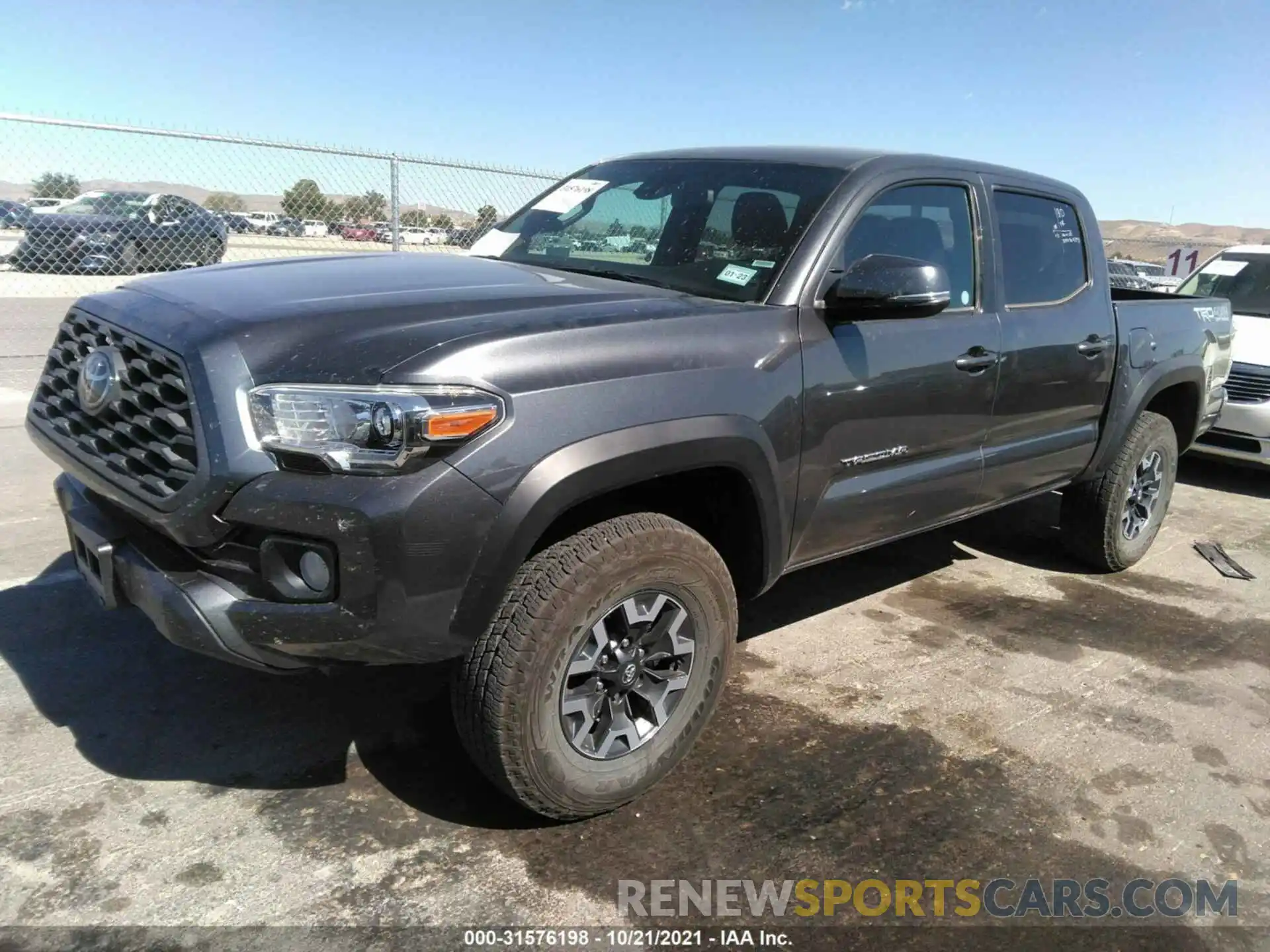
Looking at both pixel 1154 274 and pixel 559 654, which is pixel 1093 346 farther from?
pixel 1154 274

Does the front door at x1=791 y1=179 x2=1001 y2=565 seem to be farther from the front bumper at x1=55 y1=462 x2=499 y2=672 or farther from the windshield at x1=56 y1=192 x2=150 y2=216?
the windshield at x1=56 y1=192 x2=150 y2=216

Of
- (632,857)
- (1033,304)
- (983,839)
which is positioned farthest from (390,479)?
(1033,304)

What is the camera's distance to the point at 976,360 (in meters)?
3.54

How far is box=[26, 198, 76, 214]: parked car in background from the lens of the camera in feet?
26.8

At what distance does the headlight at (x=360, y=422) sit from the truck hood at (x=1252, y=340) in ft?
22.0

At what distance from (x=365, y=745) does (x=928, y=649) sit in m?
2.29

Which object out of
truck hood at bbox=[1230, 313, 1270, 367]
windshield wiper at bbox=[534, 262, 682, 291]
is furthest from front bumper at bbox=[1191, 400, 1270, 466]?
windshield wiper at bbox=[534, 262, 682, 291]

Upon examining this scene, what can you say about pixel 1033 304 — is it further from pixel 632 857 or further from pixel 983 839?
pixel 632 857

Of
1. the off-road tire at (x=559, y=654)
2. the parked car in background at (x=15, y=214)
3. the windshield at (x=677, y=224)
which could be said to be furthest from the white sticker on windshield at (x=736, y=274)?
the parked car in background at (x=15, y=214)

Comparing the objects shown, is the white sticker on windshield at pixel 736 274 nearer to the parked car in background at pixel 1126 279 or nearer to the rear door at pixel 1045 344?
the rear door at pixel 1045 344

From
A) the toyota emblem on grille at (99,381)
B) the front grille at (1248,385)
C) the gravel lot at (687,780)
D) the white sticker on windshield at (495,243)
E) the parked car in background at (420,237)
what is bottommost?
the gravel lot at (687,780)

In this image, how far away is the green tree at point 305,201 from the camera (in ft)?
27.0

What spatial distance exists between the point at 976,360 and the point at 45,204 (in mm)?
8221

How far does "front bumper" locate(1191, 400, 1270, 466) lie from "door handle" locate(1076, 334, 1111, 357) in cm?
317
